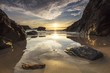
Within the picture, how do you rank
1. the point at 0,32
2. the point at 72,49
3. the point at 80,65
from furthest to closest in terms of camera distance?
the point at 0,32, the point at 72,49, the point at 80,65

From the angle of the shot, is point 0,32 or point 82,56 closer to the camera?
point 82,56

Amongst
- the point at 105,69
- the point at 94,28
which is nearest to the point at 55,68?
the point at 105,69

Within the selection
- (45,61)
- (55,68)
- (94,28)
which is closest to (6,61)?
(45,61)

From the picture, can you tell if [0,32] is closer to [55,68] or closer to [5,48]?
[5,48]

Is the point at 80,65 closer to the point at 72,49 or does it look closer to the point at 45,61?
the point at 45,61

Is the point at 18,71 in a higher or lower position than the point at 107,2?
lower

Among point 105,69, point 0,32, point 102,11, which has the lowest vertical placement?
point 105,69

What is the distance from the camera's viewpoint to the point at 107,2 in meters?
29.5

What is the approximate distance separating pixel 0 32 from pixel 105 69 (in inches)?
470

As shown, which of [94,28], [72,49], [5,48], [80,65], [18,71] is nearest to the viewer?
[18,71]

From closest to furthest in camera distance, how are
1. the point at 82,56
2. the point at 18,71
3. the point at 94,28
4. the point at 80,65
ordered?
the point at 18,71 → the point at 80,65 → the point at 82,56 → the point at 94,28

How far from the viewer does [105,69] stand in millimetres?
7328

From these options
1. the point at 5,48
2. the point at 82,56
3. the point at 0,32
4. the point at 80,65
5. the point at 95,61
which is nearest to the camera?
the point at 80,65

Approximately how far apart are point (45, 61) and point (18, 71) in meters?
1.86
